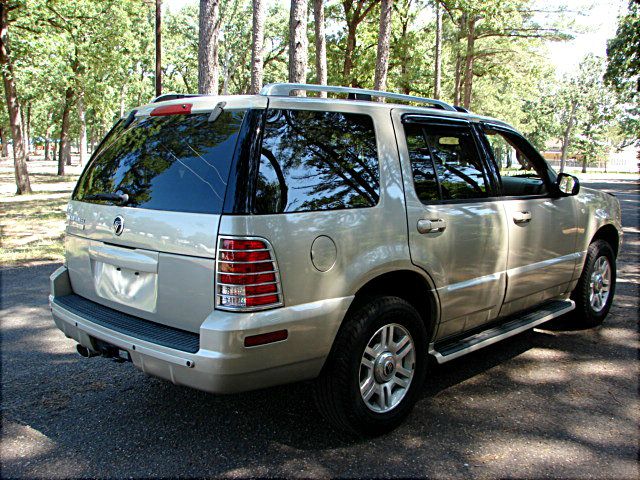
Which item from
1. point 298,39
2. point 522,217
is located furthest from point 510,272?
point 298,39

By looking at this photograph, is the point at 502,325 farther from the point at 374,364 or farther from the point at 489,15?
the point at 489,15

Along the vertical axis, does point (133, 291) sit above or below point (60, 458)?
above

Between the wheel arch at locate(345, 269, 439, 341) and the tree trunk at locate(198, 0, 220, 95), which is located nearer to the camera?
the wheel arch at locate(345, 269, 439, 341)

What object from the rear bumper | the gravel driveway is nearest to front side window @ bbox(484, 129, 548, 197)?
the gravel driveway

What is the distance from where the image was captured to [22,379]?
4.13 meters

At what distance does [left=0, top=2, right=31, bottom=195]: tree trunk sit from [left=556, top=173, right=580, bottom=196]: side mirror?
17593 mm

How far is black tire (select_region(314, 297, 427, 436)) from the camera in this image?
3.08m

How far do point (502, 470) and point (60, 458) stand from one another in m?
2.41

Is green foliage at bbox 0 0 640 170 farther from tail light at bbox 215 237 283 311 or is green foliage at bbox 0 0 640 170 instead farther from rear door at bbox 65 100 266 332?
tail light at bbox 215 237 283 311

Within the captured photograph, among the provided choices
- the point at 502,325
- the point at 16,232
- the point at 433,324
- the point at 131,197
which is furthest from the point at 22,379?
the point at 16,232

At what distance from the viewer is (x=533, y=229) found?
4465 mm

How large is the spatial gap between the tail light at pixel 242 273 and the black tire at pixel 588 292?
3728 millimetres

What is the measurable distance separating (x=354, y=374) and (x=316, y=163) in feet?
3.91

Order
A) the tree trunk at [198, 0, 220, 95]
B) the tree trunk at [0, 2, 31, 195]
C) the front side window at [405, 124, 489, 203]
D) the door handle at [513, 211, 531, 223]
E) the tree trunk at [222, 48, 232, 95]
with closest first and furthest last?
1. the front side window at [405, 124, 489, 203]
2. the door handle at [513, 211, 531, 223]
3. the tree trunk at [198, 0, 220, 95]
4. the tree trunk at [0, 2, 31, 195]
5. the tree trunk at [222, 48, 232, 95]
